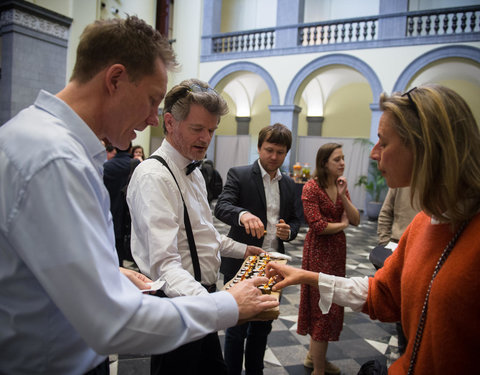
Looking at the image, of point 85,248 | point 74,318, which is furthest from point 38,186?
point 74,318

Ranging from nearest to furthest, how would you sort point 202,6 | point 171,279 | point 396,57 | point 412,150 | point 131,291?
point 131,291, point 412,150, point 171,279, point 396,57, point 202,6

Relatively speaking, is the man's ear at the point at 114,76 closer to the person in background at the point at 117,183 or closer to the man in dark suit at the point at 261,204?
the man in dark suit at the point at 261,204

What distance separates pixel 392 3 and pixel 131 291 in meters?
12.8

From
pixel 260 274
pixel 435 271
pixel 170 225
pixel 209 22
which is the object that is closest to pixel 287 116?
pixel 209 22

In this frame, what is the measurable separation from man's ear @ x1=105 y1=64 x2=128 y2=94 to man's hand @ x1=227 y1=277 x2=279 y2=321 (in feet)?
2.47

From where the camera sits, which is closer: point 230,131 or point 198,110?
point 198,110

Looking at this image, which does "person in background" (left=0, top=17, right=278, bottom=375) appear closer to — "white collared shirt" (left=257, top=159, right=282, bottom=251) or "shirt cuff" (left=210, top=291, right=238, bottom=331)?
"shirt cuff" (left=210, top=291, right=238, bottom=331)

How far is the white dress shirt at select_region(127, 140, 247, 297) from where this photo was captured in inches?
56.1

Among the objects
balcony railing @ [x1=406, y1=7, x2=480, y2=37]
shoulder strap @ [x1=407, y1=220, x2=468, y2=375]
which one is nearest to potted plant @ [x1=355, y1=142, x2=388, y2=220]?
balcony railing @ [x1=406, y1=7, x2=480, y2=37]

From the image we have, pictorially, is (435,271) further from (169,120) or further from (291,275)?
(169,120)

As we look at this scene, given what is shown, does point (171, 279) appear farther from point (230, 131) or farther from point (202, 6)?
point (230, 131)

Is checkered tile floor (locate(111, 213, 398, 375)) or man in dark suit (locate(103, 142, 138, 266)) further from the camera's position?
man in dark suit (locate(103, 142, 138, 266))

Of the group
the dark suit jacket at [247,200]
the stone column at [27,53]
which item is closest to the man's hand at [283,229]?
the dark suit jacket at [247,200]

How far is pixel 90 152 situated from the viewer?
3.36 ft
